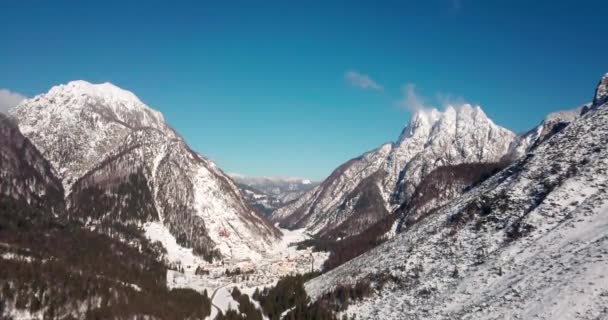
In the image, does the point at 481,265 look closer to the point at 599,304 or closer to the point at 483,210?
the point at 483,210

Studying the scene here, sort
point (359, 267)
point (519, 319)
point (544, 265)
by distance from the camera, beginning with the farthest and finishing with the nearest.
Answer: point (359, 267) < point (544, 265) < point (519, 319)

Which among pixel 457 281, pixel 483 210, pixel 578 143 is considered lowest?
pixel 457 281

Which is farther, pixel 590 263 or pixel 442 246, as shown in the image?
pixel 442 246

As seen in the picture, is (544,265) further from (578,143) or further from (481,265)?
(578,143)

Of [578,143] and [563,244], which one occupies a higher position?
[578,143]

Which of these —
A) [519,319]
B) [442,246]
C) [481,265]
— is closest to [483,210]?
[442,246]

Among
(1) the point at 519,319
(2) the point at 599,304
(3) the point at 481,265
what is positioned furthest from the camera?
(3) the point at 481,265
